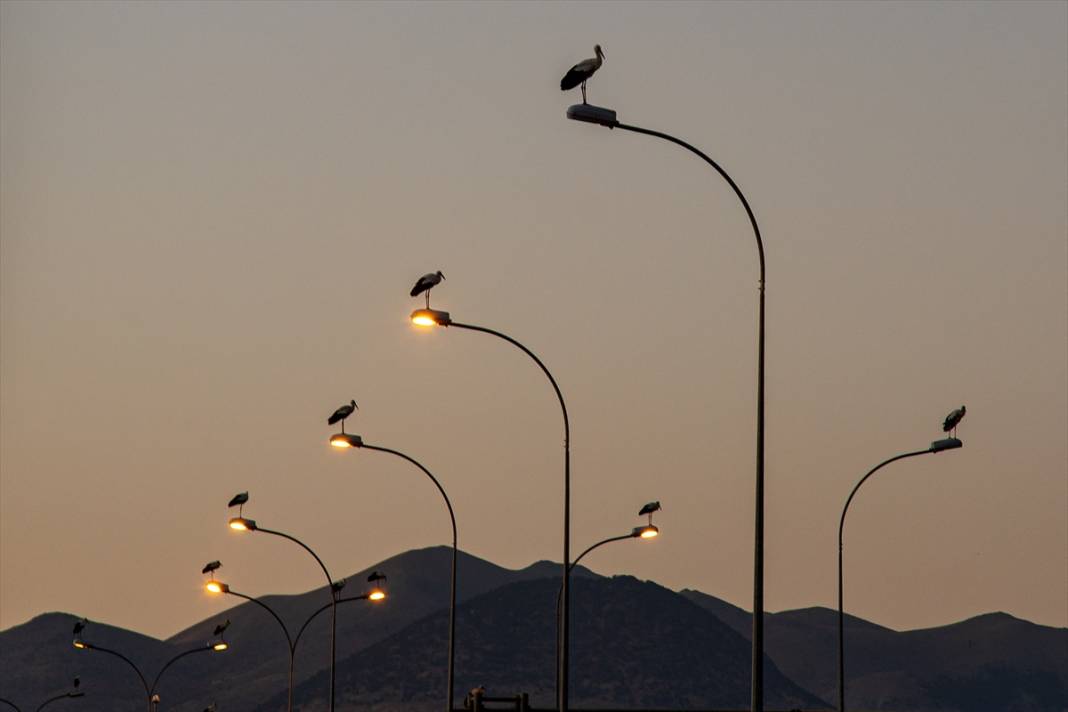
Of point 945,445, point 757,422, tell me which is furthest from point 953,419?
point 757,422

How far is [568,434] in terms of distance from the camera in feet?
119

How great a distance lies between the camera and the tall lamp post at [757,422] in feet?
73.3

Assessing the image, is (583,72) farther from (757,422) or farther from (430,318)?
(430,318)

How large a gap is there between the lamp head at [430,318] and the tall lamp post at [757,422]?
10.1 meters

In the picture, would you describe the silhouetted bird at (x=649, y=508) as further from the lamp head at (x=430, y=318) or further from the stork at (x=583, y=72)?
the stork at (x=583, y=72)

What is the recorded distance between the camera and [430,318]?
34.1m

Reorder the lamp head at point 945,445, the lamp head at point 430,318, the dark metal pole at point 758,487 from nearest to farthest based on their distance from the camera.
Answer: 1. the dark metal pole at point 758,487
2. the lamp head at point 430,318
3. the lamp head at point 945,445

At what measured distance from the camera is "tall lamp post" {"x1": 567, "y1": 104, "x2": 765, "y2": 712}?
880 inches

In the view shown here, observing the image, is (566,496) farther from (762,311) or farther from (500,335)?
(762,311)

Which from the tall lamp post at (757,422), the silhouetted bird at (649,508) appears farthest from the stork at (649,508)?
the tall lamp post at (757,422)

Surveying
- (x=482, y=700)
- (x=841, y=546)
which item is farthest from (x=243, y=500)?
(x=482, y=700)

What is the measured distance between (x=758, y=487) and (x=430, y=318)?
39.3 feet

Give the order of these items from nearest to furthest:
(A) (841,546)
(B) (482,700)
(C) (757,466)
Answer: (C) (757,466)
(B) (482,700)
(A) (841,546)

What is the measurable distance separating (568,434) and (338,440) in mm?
8307
